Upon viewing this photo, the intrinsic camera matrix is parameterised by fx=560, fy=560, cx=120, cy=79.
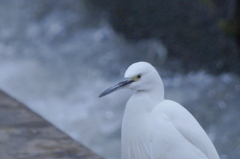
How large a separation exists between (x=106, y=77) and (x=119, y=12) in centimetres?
103

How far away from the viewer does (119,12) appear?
23.0 feet

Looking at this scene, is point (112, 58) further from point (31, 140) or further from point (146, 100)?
point (146, 100)

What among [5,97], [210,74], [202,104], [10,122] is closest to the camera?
[10,122]

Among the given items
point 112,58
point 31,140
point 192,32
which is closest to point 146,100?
point 31,140

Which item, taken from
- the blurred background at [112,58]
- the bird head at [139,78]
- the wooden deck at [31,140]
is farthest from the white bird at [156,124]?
the blurred background at [112,58]

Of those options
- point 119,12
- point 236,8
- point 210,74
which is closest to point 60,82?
point 119,12

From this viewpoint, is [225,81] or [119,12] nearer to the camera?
[225,81]

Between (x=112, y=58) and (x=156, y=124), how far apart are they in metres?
4.39

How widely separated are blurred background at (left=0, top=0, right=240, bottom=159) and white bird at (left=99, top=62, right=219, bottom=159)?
2.76 metres

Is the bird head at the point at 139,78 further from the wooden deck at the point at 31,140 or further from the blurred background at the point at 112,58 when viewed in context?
the blurred background at the point at 112,58

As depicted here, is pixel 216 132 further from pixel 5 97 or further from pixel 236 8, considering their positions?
pixel 5 97

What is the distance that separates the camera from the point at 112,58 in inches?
266

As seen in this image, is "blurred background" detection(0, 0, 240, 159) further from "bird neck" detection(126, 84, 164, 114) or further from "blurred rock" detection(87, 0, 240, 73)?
"bird neck" detection(126, 84, 164, 114)

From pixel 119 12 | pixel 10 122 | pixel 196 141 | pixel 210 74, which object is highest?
pixel 119 12
